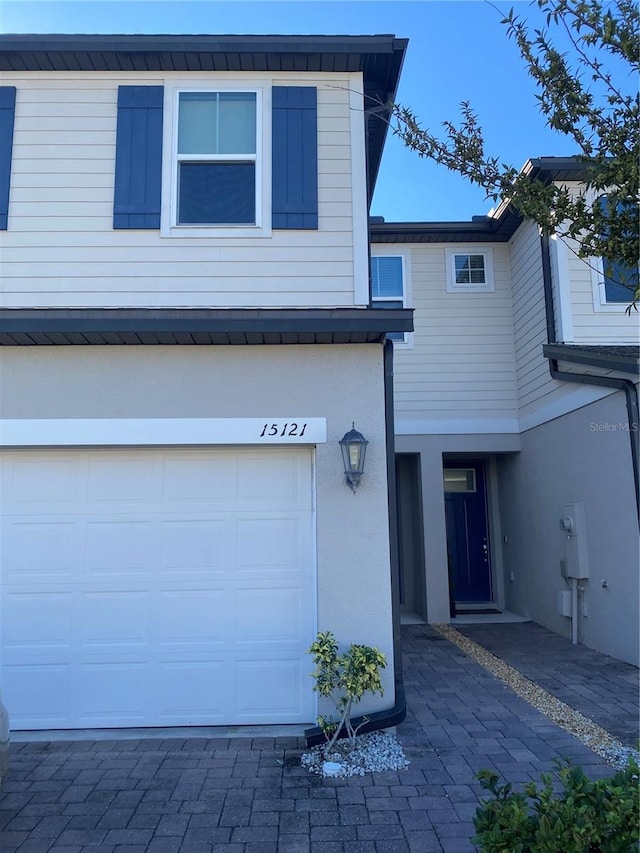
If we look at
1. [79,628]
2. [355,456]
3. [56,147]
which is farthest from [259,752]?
[56,147]

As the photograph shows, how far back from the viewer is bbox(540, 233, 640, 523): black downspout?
6.87m

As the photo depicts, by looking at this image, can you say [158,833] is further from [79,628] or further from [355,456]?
[355,456]

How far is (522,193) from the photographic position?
316 centimetres

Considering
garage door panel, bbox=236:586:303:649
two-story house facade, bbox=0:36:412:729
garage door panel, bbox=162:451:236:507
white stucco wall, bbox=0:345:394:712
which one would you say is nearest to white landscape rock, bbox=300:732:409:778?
two-story house facade, bbox=0:36:412:729

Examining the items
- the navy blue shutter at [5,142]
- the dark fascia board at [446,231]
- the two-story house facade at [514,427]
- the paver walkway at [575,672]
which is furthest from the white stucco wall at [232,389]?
the dark fascia board at [446,231]

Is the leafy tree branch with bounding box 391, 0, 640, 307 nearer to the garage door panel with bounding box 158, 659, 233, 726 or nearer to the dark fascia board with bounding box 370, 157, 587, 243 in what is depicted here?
the garage door panel with bounding box 158, 659, 233, 726

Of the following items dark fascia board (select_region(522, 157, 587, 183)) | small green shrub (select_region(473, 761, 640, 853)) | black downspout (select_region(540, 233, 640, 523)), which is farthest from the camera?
dark fascia board (select_region(522, 157, 587, 183))

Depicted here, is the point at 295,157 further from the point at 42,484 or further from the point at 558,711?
the point at 558,711

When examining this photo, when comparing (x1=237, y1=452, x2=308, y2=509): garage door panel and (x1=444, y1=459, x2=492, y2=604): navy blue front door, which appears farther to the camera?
(x1=444, y1=459, x2=492, y2=604): navy blue front door

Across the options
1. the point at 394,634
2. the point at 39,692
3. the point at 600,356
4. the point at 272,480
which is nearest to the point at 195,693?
the point at 39,692

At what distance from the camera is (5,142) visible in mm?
5625

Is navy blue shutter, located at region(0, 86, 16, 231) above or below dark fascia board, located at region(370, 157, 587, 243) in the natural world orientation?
below

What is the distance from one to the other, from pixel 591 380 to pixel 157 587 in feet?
18.5

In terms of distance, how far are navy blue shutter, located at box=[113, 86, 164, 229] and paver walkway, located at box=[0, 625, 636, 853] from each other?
4.35 metres
